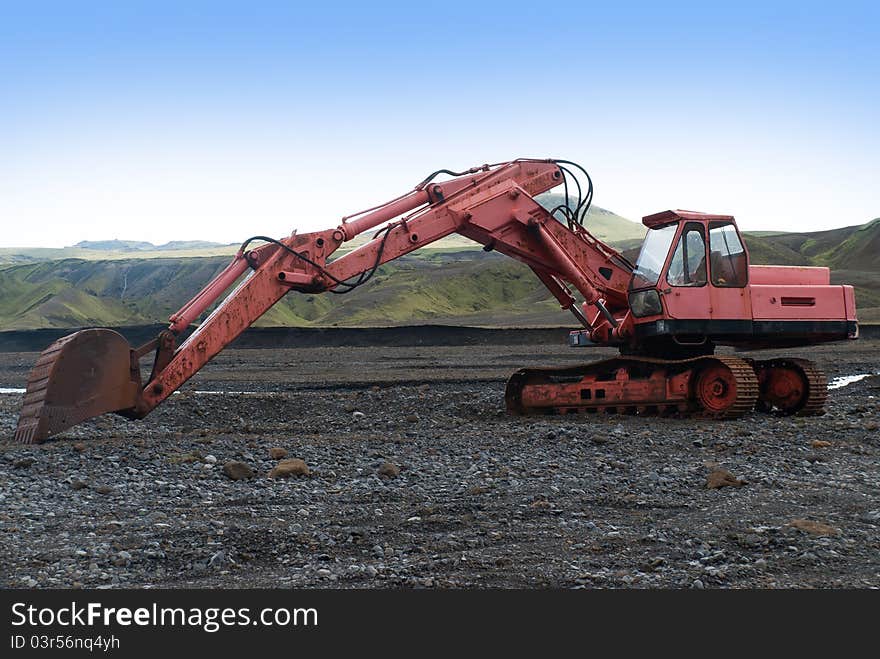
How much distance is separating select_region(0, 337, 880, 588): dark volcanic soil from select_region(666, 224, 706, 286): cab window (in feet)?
5.92

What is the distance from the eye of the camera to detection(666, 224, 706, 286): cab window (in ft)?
42.9

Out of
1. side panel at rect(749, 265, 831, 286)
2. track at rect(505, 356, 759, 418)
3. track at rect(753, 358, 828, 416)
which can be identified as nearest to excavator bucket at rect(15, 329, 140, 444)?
track at rect(505, 356, 759, 418)

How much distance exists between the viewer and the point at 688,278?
1312cm

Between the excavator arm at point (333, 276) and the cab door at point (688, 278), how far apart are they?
35.8 inches

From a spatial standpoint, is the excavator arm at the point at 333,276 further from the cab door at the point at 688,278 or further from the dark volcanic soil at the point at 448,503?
the cab door at the point at 688,278

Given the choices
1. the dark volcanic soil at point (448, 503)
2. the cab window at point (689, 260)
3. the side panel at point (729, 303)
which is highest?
the cab window at point (689, 260)

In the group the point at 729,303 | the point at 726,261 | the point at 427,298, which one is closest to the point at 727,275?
the point at 726,261

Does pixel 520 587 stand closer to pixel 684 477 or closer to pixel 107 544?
pixel 107 544

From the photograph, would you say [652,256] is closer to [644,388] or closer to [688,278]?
[688,278]

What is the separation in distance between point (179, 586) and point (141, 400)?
6.31m

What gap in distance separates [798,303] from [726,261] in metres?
1.18

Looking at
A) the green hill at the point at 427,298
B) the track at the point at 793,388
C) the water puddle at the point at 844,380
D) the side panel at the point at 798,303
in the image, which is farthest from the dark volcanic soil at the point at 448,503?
the green hill at the point at 427,298

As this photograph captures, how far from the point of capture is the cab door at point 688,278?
13.0 m

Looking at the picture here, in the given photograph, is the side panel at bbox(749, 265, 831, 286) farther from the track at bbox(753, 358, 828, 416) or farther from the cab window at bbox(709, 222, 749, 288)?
the track at bbox(753, 358, 828, 416)
